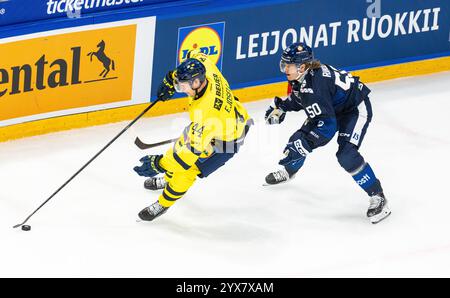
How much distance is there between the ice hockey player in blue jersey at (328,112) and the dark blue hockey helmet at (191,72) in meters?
0.58

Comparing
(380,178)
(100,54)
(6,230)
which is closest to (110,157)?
(100,54)

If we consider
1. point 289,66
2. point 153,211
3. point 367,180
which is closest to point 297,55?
point 289,66

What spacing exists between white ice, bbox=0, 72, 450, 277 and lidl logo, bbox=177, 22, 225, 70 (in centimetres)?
58

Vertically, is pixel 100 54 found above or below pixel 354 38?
below

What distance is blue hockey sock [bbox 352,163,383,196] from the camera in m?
7.52

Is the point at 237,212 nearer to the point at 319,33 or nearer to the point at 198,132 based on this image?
the point at 198,132

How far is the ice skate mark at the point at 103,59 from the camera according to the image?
8.88 metres

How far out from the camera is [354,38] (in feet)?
32.7

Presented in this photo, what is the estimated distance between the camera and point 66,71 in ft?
28.9

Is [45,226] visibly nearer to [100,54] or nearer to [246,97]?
[100,54]

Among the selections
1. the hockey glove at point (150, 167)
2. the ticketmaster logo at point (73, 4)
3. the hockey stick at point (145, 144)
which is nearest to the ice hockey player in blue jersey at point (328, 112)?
the hockey glove at point (150, 167)

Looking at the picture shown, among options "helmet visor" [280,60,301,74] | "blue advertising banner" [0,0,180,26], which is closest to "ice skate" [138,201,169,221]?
"helmet visor" [280,60,301,74]

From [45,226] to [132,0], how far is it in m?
2.27

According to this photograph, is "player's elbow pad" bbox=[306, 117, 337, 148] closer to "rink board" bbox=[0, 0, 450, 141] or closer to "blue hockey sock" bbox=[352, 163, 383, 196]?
"blue hockey sock" bbox=[352, 163, 383, 196]
